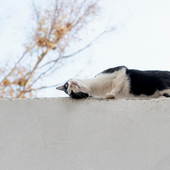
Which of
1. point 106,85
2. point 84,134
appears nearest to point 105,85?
point 106,85

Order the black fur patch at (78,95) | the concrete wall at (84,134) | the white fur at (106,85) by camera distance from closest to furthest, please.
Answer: the concrete wall at (84,134) < the black fur patch at (78,95) < the white fur at (106,85)

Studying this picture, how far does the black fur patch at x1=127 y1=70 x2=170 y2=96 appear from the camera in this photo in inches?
59.5

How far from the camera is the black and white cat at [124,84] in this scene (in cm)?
147

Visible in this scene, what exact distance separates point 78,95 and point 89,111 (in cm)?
18

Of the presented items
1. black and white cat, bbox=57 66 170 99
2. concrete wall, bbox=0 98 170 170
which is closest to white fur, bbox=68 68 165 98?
black and white cat, bbox=57 66 170 99

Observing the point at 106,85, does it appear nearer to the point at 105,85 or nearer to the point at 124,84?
the point at 105,85

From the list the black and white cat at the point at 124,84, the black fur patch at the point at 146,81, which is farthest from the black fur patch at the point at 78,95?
the black fur patch at the point at 146,81

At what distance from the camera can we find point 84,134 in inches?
47.6

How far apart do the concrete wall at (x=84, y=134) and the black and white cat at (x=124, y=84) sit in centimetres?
20

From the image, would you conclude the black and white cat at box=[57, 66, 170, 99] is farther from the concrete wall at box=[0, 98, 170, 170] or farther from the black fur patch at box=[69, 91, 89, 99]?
the concrete wall at box=[0, 98, 170, 170]

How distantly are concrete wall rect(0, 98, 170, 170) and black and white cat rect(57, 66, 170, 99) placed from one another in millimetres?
201

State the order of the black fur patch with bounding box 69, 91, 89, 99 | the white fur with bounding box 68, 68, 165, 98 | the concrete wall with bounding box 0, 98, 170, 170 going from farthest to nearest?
the white fur with bounding box 68, 68, 165, 98 < the black fur patch with bounding box 69, 91, 89, 99 < the concrete wall with bounding box 0, 98, 170, 170

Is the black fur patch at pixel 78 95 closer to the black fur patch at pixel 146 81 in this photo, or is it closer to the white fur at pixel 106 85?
the white fur at pixel 106 85

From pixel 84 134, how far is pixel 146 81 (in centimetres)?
61
